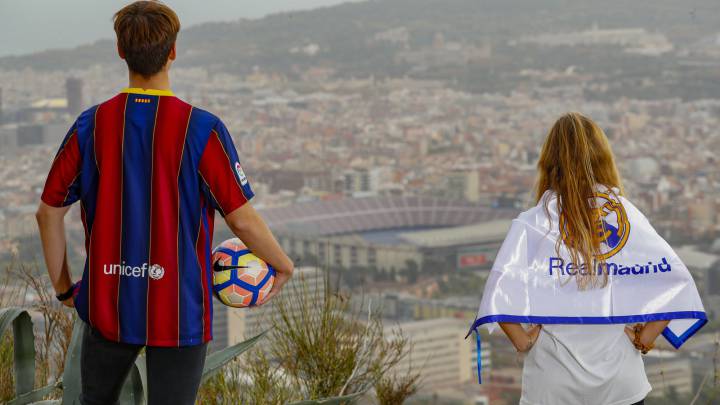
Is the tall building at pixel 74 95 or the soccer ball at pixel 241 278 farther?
the tall building at pixel 74 95

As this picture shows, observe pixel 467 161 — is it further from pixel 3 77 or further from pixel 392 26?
pixel 3 77

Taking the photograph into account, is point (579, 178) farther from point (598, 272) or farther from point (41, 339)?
point (41, 339)

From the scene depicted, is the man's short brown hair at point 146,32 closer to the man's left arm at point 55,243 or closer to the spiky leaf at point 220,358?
the man's left arm at point 55,243

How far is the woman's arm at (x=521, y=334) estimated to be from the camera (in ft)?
6.04

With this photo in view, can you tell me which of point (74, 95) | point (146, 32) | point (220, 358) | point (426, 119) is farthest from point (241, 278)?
point (426, 119)

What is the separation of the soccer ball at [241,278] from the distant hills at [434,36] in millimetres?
50714

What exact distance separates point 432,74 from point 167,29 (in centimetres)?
5784

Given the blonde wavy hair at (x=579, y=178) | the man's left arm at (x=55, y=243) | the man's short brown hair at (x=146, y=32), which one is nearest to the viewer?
the man's short brown hair at (x=146, y=32)

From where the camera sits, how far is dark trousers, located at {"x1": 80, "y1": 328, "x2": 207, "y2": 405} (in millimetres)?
1562

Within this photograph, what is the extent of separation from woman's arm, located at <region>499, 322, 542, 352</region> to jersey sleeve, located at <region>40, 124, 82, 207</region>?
0.76 metres

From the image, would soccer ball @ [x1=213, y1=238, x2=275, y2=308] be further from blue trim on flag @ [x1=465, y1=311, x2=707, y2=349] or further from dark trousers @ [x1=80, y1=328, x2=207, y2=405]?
blue trim on flag @ [x1=465, y1=311, x2=707, y2=349]

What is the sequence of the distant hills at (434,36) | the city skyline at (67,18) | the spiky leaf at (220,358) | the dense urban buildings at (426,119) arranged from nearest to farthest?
the spiky leaf at (220,358)
the dense urban buildings at (426,119)
the city skyline at (67,18)
the distant hills at (434,36)

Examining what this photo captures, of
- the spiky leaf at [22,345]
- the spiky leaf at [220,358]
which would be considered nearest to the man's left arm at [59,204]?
the spiky leaf at [22,345]

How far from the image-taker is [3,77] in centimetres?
4512
